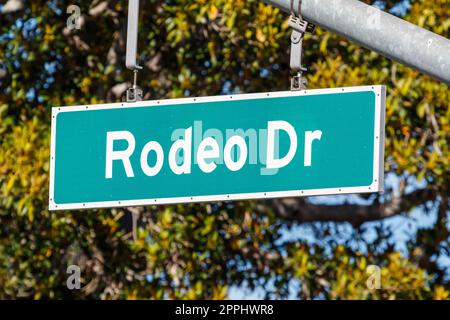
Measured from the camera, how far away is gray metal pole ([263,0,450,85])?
4703 mm

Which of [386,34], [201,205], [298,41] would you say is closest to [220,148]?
[298,41]

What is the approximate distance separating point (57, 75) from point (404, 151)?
3.97m

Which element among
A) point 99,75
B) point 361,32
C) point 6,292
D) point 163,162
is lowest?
point 6,292

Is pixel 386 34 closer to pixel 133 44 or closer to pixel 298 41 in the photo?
pixel 298 41

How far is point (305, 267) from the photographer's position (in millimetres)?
12281

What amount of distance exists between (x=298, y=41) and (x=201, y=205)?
297 inches

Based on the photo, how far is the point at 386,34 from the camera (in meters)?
4.84

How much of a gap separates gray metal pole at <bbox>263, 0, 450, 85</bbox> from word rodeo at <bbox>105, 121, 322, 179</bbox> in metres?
0.66

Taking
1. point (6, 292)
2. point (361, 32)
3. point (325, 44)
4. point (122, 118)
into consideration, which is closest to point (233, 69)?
point (325, 44)

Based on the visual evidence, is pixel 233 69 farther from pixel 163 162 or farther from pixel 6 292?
pixel 163 162

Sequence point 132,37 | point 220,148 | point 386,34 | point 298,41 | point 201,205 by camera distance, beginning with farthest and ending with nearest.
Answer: point 201,205, point 132,37, point 220,148, point 298,41, point 386,34

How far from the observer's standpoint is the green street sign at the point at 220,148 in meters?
5.42

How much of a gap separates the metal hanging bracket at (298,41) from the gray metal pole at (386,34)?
0.13 meters

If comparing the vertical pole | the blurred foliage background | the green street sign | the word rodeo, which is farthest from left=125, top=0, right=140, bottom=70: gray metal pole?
the blurred foliage background
